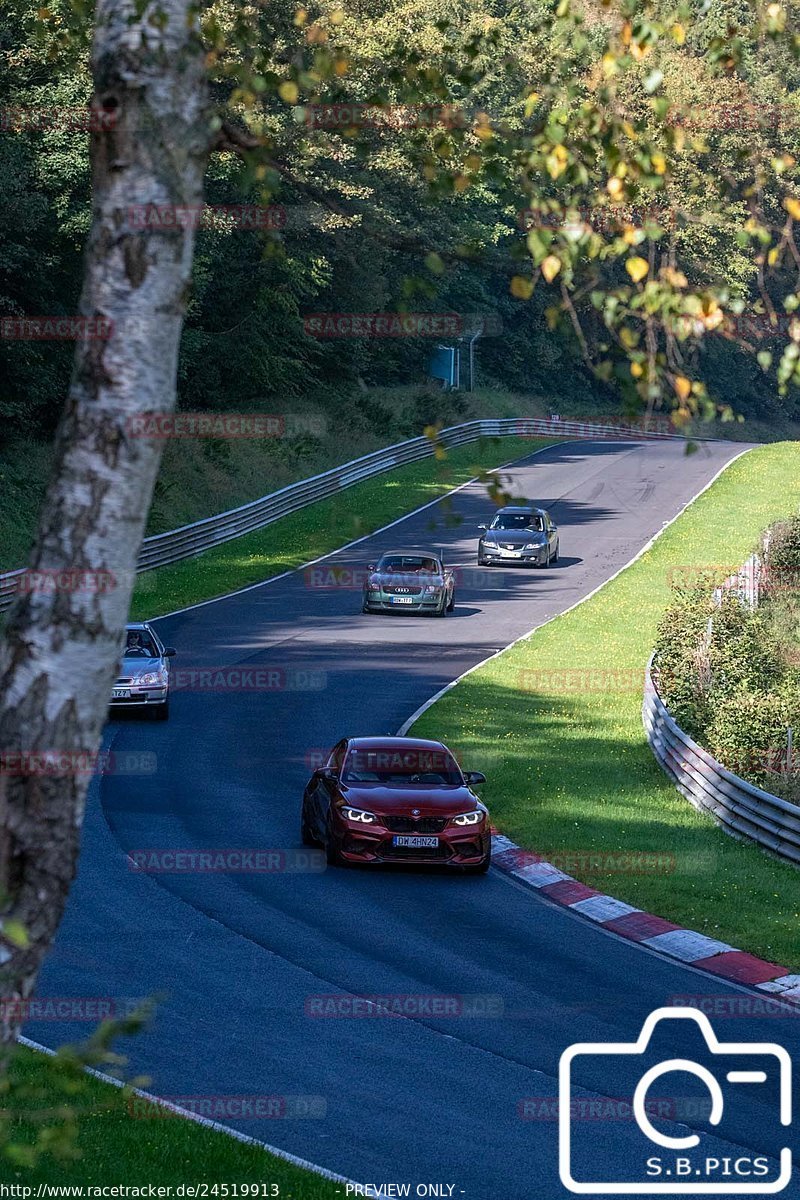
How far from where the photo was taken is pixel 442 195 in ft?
19.5

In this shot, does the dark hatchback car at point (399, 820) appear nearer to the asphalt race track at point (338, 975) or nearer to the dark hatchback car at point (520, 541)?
the asphalt race track at point (338, 975)

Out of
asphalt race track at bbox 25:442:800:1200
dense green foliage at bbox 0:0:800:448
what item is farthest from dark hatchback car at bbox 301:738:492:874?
dense green foliage at bbox 0:0:800:448

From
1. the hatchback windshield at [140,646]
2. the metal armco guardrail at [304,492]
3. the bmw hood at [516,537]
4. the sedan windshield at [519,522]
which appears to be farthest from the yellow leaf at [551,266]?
the sedan windshield at [519,522]

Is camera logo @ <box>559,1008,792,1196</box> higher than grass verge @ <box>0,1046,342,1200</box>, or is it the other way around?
grass verge @ <box>0,1046,342,1200</box>

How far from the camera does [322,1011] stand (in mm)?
12805

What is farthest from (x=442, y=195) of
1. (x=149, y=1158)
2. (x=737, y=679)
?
(x=737, y=679)

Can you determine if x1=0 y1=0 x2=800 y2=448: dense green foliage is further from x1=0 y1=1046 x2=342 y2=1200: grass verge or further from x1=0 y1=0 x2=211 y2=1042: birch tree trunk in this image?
x1=0 y1=1046 x2=342 y2=1200: grass verge

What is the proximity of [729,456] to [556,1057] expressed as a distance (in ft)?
198

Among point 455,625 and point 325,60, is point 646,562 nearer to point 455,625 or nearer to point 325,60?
point 455,625

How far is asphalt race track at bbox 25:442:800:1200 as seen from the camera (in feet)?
32.7

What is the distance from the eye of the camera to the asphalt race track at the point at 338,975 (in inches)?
392

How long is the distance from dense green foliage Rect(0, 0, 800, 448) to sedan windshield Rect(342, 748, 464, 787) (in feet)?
18.5

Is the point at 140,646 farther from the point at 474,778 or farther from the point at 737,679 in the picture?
the point at 737,679

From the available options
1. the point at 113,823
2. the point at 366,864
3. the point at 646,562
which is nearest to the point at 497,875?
the point at 366,864
